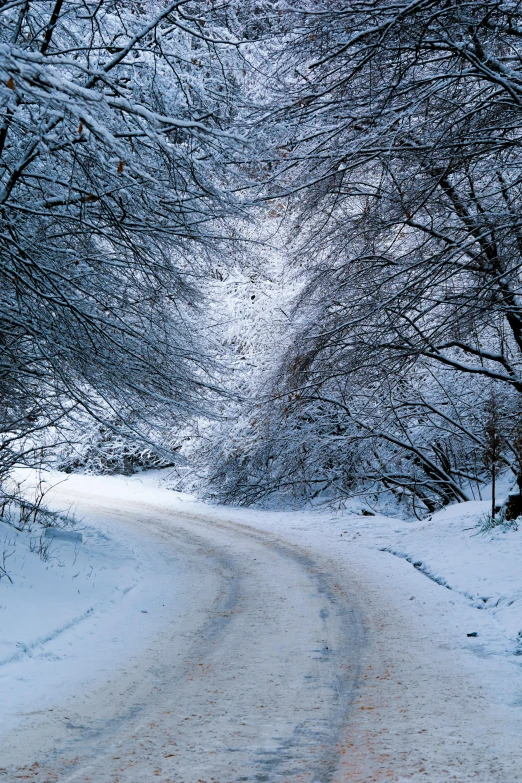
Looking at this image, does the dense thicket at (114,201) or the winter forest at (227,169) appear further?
the dense thicket at (114,201)

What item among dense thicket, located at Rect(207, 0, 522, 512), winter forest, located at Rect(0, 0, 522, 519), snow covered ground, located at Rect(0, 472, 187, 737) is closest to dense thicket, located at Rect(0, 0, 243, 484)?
winter forest, located at Rect(0, 0, 522, 519)

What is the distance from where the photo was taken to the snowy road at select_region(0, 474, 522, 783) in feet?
13.2

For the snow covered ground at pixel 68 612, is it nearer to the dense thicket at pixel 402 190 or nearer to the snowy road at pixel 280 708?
the snowy road at pixel 280 708

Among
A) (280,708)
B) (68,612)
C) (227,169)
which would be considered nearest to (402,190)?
(227,169)

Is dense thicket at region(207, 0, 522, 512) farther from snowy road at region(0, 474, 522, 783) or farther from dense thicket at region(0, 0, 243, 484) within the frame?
snowy road at region(0, 474, 522, 783)

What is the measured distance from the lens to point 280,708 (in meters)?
5.01

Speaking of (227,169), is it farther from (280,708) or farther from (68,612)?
(280,708)

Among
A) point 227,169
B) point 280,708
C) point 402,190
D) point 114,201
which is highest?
point 402,190

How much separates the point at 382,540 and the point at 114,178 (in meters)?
9.91

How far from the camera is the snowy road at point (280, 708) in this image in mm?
4023

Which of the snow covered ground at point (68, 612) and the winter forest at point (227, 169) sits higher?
the winter forest at point (227, 169)

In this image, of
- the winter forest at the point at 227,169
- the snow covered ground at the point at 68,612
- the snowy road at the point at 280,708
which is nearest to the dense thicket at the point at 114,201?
the winter forest at the point at 227,169

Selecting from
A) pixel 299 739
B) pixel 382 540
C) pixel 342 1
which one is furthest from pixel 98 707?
pixel 382 540

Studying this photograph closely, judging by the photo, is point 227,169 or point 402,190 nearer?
point 227,169
